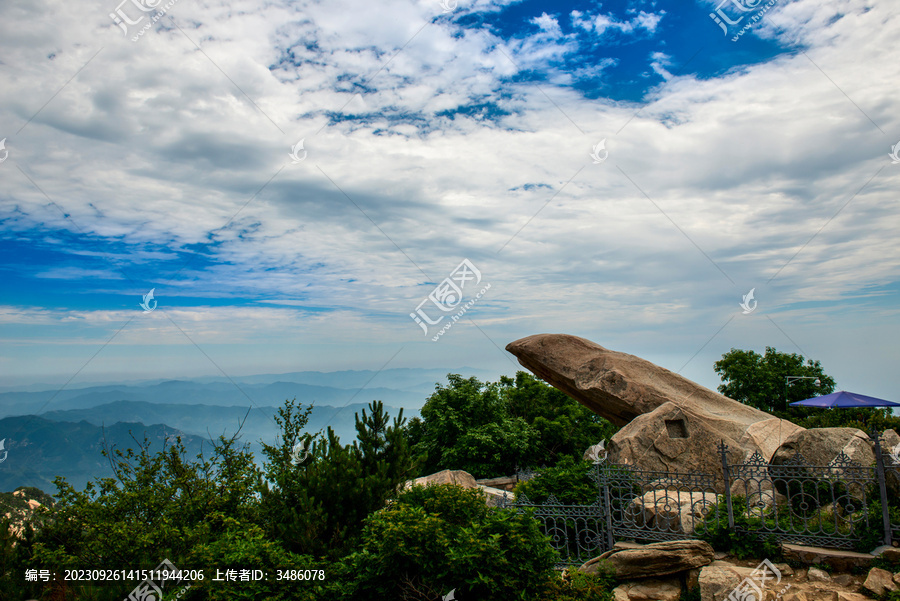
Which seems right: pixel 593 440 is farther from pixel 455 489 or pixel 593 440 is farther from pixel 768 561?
pixel 455 489

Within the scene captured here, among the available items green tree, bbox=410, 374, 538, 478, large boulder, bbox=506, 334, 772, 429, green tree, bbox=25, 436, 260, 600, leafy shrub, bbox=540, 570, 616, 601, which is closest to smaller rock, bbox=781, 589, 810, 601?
leafy shrub, bbox=540, 570, 616, 601

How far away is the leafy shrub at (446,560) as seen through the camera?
5656mm

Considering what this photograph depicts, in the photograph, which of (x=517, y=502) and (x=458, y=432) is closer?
(x=517, y=502)

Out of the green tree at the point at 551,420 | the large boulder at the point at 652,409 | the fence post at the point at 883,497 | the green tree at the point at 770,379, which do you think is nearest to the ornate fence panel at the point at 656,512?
the fence post at the point at 883,497

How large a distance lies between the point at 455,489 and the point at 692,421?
10242mm

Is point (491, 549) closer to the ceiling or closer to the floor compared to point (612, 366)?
closer to the floor

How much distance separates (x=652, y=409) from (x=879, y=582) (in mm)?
8530

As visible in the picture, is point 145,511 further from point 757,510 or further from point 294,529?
point 757,510

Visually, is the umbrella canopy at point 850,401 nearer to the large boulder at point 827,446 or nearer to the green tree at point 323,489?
the large boulder at point 827,446

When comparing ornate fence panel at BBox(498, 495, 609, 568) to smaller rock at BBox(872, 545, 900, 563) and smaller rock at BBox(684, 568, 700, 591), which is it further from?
smaller rock at BBox(872, 545, 900, 563)

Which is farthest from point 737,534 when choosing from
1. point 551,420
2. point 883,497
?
point 551,420

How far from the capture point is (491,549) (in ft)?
18.9

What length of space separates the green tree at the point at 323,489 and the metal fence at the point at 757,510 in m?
2.63

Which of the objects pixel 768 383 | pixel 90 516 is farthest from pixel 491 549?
pixel 768 383
